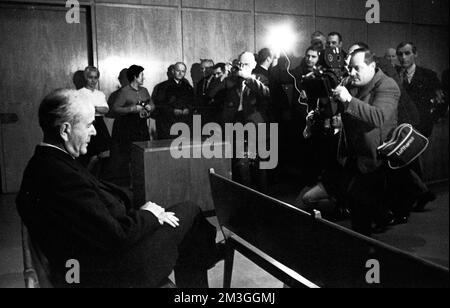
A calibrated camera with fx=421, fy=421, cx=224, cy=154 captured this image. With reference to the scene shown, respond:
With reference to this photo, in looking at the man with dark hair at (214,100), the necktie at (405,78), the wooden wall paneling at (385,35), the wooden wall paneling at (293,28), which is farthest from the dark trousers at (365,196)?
the wooden wall paneling at (385,35)

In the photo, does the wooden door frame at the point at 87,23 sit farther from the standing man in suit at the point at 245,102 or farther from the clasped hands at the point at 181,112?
the standing man in suit at the point at 245,102

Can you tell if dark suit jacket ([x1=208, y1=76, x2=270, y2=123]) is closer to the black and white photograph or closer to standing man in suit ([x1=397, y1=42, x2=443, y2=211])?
the black and white photograph

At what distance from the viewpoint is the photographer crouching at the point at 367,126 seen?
253 centimetres

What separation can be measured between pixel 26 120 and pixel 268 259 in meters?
4.19

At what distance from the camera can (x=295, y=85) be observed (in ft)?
15.0

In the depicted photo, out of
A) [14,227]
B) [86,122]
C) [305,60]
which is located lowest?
[14,227]

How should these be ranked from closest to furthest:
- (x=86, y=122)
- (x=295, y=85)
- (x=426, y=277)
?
(x=426, y=277), (x=86, y=122), (x=295, y=85)

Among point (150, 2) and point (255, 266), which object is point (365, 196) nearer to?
point (255, 266)

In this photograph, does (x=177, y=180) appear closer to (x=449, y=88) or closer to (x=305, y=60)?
(x=305, y=60)

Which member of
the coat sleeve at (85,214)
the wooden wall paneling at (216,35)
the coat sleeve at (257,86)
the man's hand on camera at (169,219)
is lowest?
the man's hand on camera at (169,219)

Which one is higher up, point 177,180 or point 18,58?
point 18,58

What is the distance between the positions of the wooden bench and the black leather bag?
3.23 ft

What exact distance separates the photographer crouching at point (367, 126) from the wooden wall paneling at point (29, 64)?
3.67 metres
